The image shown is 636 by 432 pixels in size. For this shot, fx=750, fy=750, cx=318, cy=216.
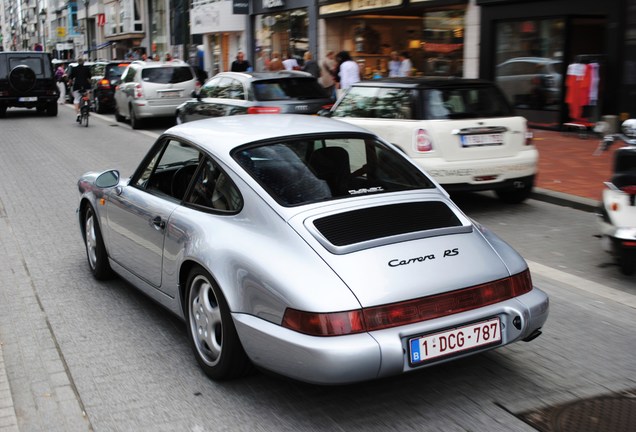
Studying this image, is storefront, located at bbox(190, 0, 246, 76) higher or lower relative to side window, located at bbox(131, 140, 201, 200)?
higher

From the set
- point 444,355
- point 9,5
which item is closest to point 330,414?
point 444,355

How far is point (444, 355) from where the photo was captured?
3.50m

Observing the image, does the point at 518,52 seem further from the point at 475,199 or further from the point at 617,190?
the point at 617,190

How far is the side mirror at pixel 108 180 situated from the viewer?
5432mm

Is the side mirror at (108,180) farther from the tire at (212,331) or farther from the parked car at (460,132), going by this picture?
the parked car at (460,132)

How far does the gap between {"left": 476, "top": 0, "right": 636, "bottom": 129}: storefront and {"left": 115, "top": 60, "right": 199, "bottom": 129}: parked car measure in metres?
7.85

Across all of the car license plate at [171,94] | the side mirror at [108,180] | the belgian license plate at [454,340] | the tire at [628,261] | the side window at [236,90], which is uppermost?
the side window at [236,90]

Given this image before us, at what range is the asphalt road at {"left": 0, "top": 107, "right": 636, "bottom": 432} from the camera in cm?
362

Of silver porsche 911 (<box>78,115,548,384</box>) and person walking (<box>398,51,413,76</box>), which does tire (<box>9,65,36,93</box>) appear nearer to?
person walking (<box>398,51,413,76</box>)

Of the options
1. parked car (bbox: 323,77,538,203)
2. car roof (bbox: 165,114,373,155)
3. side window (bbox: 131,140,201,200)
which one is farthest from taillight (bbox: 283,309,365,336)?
→ parked car (bbox: 323,77,538,203)

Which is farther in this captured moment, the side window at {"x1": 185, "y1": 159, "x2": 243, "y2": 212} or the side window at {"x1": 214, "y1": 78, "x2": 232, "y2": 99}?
the side window at {"x1": 214, "y1": 78, "x2": 232, "y2": 99}

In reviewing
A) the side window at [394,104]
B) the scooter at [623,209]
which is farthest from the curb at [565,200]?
the scooter at [623,209]

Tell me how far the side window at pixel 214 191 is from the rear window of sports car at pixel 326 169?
14 centimetres

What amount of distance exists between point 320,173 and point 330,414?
1.35 m
